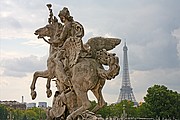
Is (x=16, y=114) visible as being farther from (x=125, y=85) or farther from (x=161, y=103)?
(x=125, y=85)

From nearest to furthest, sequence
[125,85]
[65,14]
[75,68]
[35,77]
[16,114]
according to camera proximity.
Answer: [75,68] < [65,14] < [35,77] < [16,114] < [125,85]

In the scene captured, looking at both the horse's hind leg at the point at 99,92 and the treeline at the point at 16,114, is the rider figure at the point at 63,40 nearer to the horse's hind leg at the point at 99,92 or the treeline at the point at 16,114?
the horse's hind leg at the point at 99,92

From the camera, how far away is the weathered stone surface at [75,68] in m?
9.23

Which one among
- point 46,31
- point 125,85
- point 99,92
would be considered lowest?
point 99,92

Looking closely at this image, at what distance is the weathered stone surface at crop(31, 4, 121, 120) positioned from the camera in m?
9.23

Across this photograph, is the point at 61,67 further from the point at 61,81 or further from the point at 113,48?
the point at 113,48

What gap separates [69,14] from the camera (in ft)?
32.0

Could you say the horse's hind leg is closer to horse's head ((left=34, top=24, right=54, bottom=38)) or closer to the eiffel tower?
horse's head ((left=34, top=24, right=54, bottom=38))

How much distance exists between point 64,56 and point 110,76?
4.36 feet

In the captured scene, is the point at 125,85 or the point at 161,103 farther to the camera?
the point at 125,85

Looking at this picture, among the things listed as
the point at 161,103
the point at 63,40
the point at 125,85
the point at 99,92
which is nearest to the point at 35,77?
the point at 63,40

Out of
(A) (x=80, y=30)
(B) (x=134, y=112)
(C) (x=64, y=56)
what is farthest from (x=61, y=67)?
(B) (x=134, y=112)

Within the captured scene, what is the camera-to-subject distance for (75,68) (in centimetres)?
934

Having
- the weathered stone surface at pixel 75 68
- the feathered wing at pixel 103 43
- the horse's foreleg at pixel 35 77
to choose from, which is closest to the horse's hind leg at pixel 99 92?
the weathered stone surface at pixel 75 68
